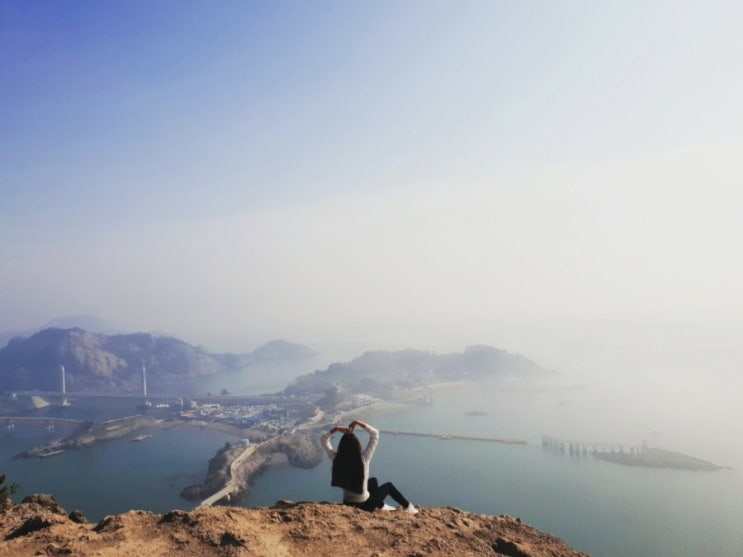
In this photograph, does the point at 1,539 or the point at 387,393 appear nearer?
the point at 1,539

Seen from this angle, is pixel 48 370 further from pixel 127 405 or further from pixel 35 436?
pixel 35 436

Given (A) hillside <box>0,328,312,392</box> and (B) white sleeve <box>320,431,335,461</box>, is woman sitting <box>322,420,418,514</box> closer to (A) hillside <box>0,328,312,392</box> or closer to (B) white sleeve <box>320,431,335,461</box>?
(B) white sleeve <box>320,431,335,461</box>

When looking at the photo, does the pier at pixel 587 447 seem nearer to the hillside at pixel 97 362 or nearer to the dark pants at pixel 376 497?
the dark pants at pixel 376 497

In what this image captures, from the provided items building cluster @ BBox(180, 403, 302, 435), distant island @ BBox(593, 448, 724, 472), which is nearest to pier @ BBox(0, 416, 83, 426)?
building cluster @ BBox(180, 403, 302, 435)

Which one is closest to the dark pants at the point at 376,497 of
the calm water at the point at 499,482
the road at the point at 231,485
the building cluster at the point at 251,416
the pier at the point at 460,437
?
the calm water at the point at 499,482

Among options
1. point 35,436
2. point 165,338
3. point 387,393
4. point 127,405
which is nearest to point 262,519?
point 35,436
